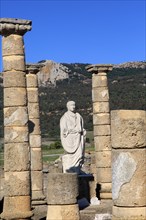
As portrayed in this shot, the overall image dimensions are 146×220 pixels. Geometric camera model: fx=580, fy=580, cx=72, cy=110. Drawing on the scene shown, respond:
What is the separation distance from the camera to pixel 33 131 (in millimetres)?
20375

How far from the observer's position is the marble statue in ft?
61.1

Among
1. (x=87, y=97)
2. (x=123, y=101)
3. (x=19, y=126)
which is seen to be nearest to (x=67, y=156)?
(x=19, y=126)

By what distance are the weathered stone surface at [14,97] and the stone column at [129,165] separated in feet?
14.5

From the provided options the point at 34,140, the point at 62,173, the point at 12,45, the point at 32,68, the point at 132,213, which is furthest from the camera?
the point at 34,140


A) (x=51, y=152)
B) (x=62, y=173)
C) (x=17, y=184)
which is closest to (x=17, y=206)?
(x=17, y=184)

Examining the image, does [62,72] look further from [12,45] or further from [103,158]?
[12,45]

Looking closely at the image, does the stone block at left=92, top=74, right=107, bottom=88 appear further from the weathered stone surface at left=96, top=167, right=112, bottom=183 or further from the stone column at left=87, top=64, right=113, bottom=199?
the weathered stone surface at left=96, top=167, right=112, bottom=183

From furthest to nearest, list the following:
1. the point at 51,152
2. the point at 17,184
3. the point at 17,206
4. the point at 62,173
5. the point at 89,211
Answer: the point at 51,152, the point at 89,211, the point at 17,184, the point at 17,206, the point at 62,173

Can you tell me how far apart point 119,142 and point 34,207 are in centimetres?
774

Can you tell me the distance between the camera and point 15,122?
15.2 meters

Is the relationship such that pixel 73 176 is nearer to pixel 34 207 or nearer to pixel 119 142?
pixel 119 142

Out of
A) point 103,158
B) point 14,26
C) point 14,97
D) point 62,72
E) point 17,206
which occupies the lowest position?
point 17,206

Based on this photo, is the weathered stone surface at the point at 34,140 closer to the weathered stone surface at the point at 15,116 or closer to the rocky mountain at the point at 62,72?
the weathered stone surface at the point at 15,116

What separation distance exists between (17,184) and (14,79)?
2.74 meters
